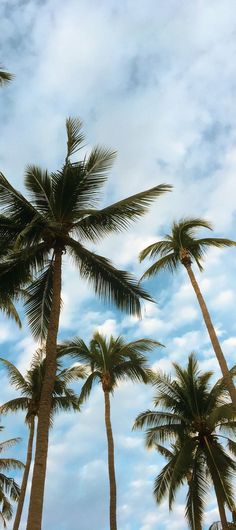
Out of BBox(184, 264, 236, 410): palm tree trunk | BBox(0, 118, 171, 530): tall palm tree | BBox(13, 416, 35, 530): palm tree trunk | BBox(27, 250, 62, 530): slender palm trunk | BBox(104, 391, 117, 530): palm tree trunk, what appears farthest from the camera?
BBox(13, 416, 35, 530): palm tree trunk

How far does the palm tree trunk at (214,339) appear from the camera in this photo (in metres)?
16.8

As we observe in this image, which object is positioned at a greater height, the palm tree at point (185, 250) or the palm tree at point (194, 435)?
the palm tree at point (185, 250)

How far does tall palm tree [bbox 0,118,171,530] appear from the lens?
1261 cm

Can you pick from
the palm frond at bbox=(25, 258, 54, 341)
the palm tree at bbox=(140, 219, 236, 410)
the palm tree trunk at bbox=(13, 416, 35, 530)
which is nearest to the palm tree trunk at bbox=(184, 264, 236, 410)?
the palm tree at bbox=(140, 219, 236, 410)

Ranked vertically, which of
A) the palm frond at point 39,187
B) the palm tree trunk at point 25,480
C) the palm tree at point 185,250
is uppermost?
the palm tree at point 185,250

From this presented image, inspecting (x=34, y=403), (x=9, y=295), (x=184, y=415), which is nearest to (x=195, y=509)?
(x=184, y=415)

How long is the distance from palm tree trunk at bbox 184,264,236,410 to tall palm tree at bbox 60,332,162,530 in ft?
10.5

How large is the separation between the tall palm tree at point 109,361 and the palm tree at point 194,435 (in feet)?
3.82

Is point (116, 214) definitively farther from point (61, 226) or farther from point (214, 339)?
point (214, 339)

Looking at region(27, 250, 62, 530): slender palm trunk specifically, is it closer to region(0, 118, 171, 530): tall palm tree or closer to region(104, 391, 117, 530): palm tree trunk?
region(0, 118, 171, 530): tall palm tree

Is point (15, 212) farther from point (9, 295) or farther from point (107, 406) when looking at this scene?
point (107, 406)

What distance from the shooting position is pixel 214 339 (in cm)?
1822

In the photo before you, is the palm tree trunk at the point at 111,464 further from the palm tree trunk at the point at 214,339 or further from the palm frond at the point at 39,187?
the palm frond at the point at 39,187

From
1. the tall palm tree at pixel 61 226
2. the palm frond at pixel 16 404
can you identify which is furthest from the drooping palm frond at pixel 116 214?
the palm frond at pixel 16 404
